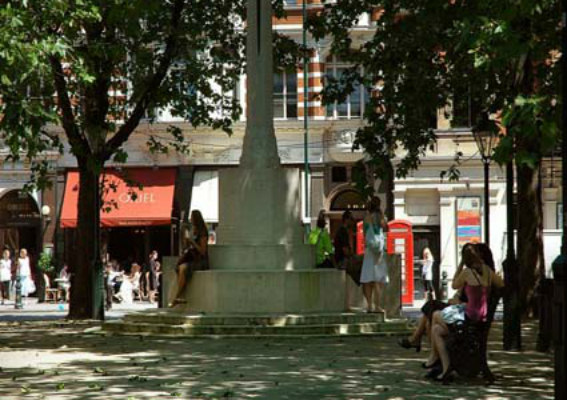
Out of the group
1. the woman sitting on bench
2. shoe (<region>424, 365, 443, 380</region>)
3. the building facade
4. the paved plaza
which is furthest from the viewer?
the building facade

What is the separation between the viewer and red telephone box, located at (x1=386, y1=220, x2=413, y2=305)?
115 ft

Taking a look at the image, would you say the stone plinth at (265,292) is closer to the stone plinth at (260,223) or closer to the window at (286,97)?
the stone plinth at (260,223)

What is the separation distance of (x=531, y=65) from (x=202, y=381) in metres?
7.40

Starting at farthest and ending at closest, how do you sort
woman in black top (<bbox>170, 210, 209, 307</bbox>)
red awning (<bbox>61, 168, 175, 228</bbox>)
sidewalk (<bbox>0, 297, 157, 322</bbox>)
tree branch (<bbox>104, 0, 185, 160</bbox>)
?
red awning (<bbox>61, 168, 175, 228</bbox>), sidewalk (<bbox>0, 297, 157, 322</bbox>), tree branch (<bbox>104, 0, 185, 160</bbox>), woman in black top (<bbox>170, 210, 209, 307</bbox>)

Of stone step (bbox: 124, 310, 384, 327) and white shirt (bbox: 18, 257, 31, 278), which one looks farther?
white shirt (bbox: 18, 257, 31, 278)

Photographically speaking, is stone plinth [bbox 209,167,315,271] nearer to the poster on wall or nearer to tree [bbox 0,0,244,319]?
tree [bbox 0,0,244,319]

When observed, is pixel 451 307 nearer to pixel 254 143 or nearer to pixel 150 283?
pixel 254 143

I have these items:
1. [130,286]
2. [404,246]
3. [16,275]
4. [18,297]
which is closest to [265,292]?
[404,246]

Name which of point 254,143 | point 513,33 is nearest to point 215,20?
point 254,143

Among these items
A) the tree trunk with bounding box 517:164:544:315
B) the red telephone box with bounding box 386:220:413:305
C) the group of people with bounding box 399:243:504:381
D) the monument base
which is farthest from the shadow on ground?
the red telephone box with bounding box 386:220:413:305

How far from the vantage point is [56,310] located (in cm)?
3381

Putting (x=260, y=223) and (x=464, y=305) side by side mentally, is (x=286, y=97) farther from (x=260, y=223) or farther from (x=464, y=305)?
(x=464, y=305)

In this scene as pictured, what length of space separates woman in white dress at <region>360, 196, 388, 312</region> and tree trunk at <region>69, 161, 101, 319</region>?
6.90 meters

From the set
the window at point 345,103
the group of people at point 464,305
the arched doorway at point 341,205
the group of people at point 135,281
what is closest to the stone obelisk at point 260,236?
the group of people at point 464,305
